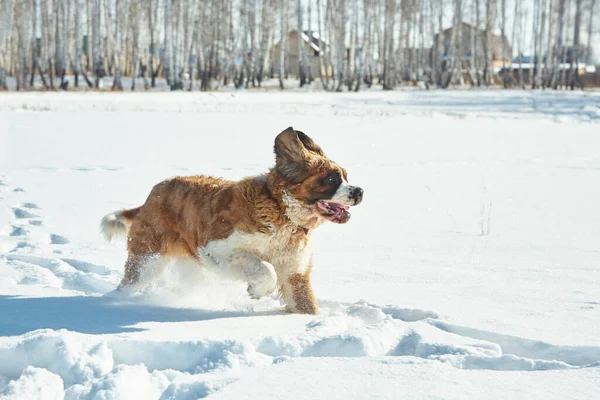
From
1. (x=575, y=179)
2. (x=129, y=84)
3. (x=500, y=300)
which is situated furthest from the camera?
A: (x=129, y=84)

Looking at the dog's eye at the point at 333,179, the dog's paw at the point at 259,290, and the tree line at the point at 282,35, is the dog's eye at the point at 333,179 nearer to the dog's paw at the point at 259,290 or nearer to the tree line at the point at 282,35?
the dog's paw at the point at 259,290

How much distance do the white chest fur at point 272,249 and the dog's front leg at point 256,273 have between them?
89mm

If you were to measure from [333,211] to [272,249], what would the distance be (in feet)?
1.48

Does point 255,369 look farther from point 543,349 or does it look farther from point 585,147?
point 585,147

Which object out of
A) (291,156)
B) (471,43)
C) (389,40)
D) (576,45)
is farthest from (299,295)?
(471,43)

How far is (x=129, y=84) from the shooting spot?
41719 millimetres

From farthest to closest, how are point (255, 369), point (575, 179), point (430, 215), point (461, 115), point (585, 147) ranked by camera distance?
point (461, 115), point (585, 147), point (575, 179), point (430, 215), point (255, 369)

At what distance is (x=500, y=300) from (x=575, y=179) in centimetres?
636

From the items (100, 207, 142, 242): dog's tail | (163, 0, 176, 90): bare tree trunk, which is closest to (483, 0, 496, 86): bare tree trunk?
(163, 0, 176, 90): bare tree trunk

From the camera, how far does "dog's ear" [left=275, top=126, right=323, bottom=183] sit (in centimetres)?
467

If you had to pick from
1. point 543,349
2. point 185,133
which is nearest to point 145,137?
point 185,133

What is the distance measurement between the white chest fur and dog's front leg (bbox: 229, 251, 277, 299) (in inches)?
3.5

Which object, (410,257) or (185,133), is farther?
(185,133)

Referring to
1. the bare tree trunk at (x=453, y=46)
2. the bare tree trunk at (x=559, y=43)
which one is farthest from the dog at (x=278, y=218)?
the bare tree trunk at (x=453, y=46)
